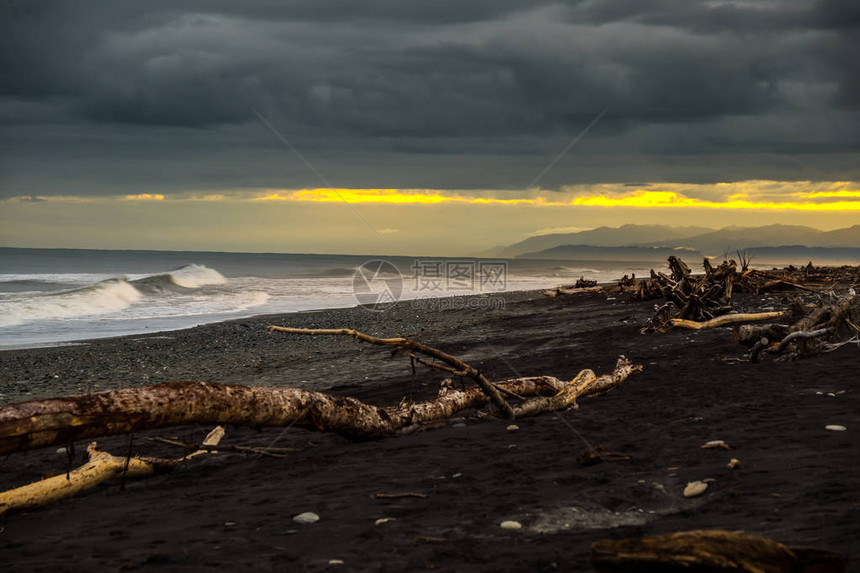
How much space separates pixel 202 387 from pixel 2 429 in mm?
1379

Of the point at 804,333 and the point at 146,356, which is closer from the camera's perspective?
the point at 804,333

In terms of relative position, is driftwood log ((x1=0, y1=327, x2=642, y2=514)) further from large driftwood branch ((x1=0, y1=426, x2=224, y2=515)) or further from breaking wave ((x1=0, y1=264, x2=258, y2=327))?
breaking wave ((x1=0, y1=264, x2=258, y2=327))

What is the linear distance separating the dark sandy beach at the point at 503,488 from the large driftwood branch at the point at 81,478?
0.09 m

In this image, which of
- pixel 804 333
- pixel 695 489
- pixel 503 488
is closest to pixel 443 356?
pixel 503 488

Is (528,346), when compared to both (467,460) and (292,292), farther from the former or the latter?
(292,292)

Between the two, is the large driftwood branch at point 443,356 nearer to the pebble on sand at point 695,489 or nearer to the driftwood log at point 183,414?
the driftwood log at point 183,414

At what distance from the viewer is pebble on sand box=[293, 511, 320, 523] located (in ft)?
14.0

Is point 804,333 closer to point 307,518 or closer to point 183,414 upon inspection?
point 307,518

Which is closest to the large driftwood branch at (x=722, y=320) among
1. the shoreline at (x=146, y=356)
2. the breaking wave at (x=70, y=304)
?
the shoreline at (x=146, y=356)

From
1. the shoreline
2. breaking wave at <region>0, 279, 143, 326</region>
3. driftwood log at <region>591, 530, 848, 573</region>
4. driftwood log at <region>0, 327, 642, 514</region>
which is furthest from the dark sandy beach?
breaking wave at <region>0, 279, 143, 326</region>

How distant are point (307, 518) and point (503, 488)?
53.5 inches

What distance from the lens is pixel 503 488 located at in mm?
4680

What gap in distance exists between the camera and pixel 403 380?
11.2 metres

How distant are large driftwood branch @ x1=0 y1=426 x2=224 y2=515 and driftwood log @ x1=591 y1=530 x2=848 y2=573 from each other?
397cm
